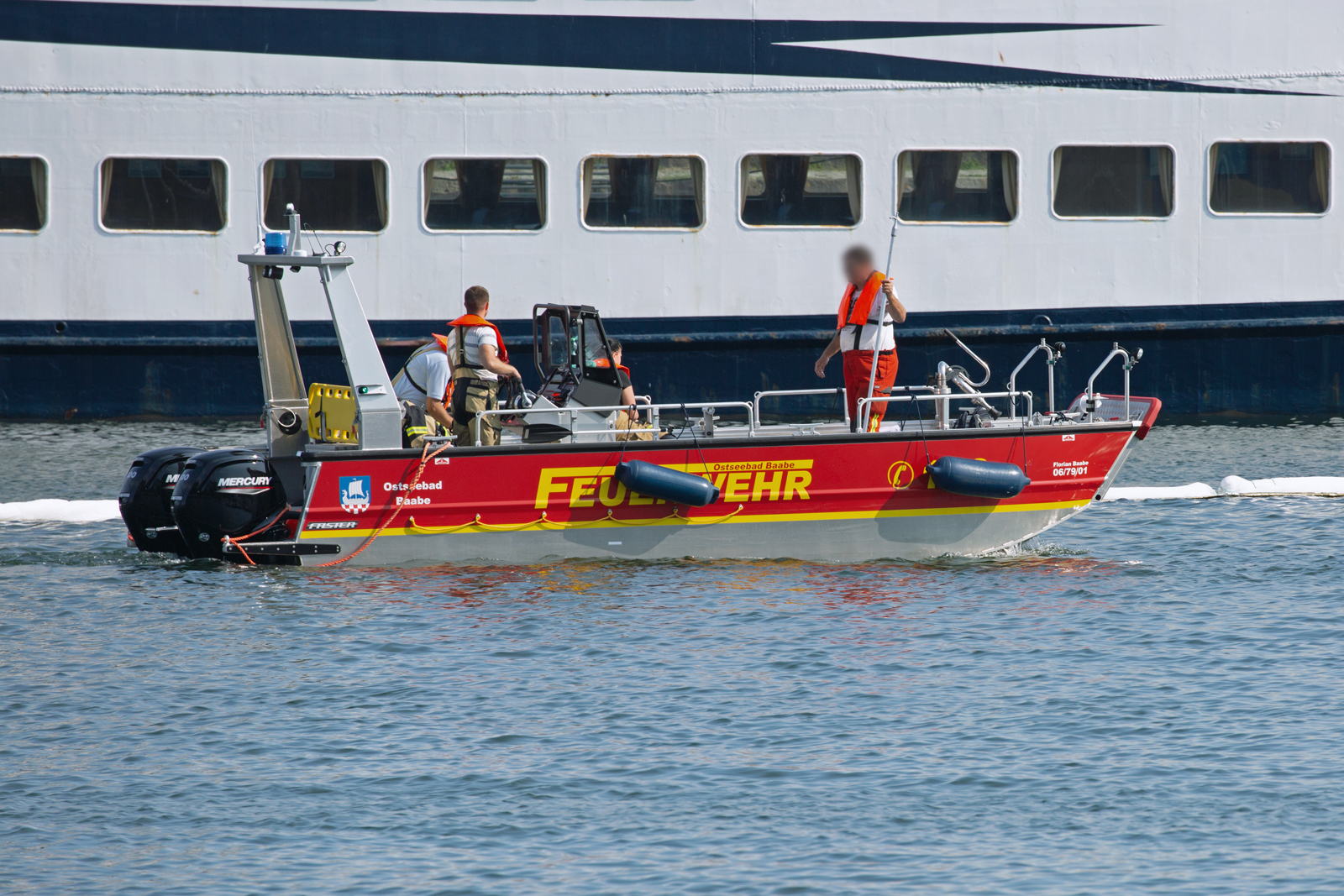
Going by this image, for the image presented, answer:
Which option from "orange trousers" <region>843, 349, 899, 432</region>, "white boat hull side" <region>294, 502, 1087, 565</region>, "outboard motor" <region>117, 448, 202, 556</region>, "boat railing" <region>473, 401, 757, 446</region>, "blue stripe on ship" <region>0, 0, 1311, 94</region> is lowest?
"white boat hull side" <region>294, 502, 1087, 565</region>

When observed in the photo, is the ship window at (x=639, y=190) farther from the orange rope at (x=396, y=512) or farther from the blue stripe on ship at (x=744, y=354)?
the orange rope at (x=396, y=512)

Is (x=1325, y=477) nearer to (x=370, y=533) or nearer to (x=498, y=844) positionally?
(x=370, y=533)

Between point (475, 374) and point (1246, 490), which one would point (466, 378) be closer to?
point (475, 374)

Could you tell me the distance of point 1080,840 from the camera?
5.88 metres

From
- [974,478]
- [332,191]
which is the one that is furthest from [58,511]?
[974,478]

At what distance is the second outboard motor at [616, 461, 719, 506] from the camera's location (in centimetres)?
930

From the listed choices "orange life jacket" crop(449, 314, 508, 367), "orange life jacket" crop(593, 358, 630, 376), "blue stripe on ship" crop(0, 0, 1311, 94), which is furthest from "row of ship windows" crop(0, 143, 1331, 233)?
"orange life jacket" crop(449, 314, 508, 367)

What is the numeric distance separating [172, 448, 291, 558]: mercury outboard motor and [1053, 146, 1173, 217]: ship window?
7927 mm

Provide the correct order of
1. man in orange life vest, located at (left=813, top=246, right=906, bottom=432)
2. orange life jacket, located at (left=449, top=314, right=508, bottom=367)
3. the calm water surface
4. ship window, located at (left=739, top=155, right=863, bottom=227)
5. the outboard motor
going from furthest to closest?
ship window, located at (left=739, top=155, right=863, bottom=227), man in orange life vest, located at (left=813, top=246, right=906, bottom=432), orange life jacket, located at (left=449, top=314, right=508, bottom=367), the outboard motor, the calm water surface

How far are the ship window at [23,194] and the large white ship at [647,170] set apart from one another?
3 cm

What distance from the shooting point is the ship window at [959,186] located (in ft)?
46.8

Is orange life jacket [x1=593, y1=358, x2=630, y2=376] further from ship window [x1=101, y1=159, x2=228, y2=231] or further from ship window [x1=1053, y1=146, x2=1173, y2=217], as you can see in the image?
ship window [x1=1053, y1=146, x2=1173, y2=217]

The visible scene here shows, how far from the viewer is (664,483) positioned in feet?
30.5

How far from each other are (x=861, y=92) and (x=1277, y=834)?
937cm
